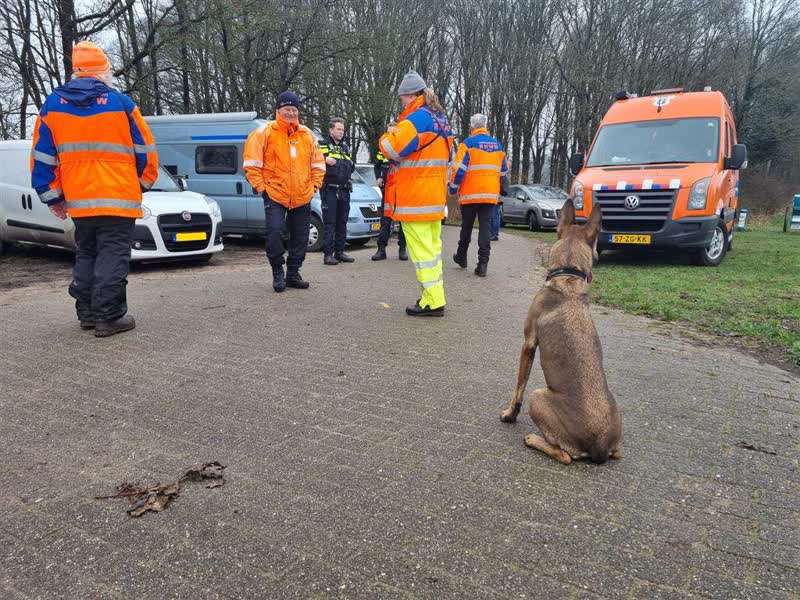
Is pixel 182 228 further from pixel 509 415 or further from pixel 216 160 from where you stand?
pixel 509 415

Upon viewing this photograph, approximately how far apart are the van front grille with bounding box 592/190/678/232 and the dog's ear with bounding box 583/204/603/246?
5889 mm

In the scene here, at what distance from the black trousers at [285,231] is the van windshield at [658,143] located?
6.05m

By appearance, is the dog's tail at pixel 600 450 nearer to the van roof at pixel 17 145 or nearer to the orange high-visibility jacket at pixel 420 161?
the orange high-visibility jacket at pixel 420 161

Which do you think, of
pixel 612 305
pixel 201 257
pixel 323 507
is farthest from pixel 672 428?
pixel 201 257

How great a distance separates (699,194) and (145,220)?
8669 mm

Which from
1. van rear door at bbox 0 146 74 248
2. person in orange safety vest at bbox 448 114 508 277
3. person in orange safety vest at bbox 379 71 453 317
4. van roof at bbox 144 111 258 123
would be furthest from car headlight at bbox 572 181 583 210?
van rear door at bbox 0 146 74 248

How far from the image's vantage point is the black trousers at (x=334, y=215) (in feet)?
30.2

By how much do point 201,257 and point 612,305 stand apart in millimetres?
6675

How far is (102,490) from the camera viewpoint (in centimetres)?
250

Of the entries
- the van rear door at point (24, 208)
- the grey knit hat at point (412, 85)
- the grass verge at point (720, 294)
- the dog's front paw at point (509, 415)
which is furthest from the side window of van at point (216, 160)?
the dog's front paw at point (509, 415)

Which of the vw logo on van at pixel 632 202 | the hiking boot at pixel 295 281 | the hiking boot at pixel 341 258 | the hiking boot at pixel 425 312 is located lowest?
the hiking boot at pixel 425 312

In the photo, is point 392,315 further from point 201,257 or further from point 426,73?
point 426,73

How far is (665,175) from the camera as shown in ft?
30.0

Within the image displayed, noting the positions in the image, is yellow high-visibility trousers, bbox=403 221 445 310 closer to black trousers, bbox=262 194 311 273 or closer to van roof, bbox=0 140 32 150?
black trousers, bbox=262 194 311 273
